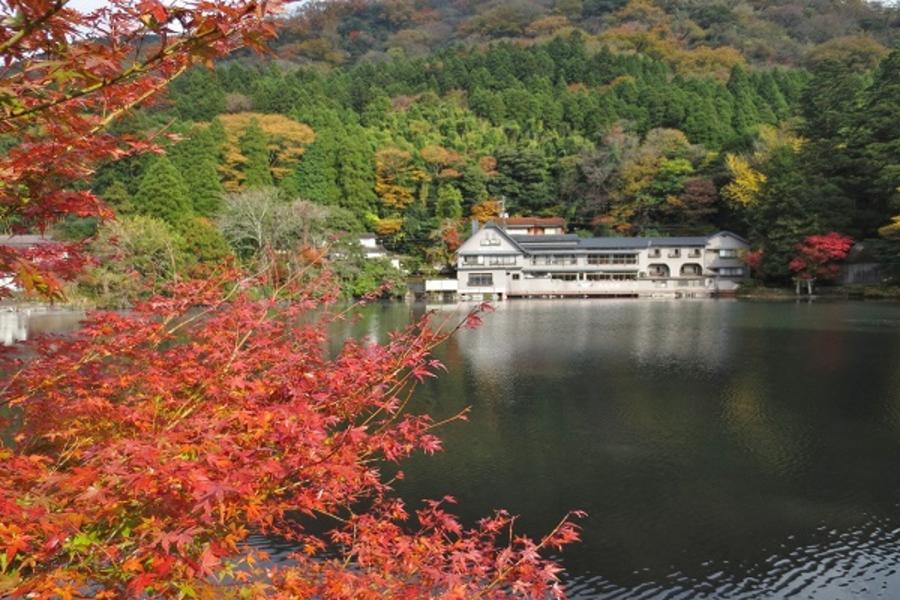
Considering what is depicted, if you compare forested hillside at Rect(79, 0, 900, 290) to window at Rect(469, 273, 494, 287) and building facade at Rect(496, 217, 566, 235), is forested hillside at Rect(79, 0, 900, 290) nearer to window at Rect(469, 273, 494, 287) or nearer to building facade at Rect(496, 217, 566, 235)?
building facade at Rect(496, 217, 566, 235)

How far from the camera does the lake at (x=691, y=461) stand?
5211 mm

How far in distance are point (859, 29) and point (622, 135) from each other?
51.9 meters

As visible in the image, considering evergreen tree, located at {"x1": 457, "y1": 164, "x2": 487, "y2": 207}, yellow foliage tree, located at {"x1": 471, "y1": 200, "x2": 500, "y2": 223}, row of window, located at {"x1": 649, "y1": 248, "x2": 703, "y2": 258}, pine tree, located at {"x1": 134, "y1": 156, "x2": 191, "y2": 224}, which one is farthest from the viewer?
yellow foliage tree, located at {"x1": 471, "y1": 200, "x2": 500, "y2": 223}

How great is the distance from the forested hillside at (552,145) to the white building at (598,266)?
9.17ft

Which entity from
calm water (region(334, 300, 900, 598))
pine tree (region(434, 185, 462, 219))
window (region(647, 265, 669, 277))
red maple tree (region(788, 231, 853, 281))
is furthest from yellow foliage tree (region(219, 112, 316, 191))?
red maple tree (region(788, 231, 853, 281))

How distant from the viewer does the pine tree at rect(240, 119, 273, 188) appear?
138 feet

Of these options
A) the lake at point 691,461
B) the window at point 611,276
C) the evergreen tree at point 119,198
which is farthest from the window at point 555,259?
the evergreen tree at point 119,198

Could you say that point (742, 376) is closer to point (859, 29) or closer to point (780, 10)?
point (859, 29)

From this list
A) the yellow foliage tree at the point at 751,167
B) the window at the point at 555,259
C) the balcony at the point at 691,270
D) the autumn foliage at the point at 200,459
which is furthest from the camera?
the window at the point at 555,259

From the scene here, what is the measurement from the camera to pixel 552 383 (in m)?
12.4

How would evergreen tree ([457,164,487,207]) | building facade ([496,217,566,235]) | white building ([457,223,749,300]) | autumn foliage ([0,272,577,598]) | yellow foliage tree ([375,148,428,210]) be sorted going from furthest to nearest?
evergreen tree ([457,164,487,207])
yellow foliage tree ([375,148,428,210])
building facade ([496,217,566,235])
white building ([457,223,749,300])
autumn foliage ([0,272,577,598])

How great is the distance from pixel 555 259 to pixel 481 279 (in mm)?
5168

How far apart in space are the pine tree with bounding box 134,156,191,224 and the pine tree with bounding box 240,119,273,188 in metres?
7.48

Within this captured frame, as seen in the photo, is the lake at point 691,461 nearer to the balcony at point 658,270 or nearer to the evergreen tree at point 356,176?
the balcony at point 658,270
